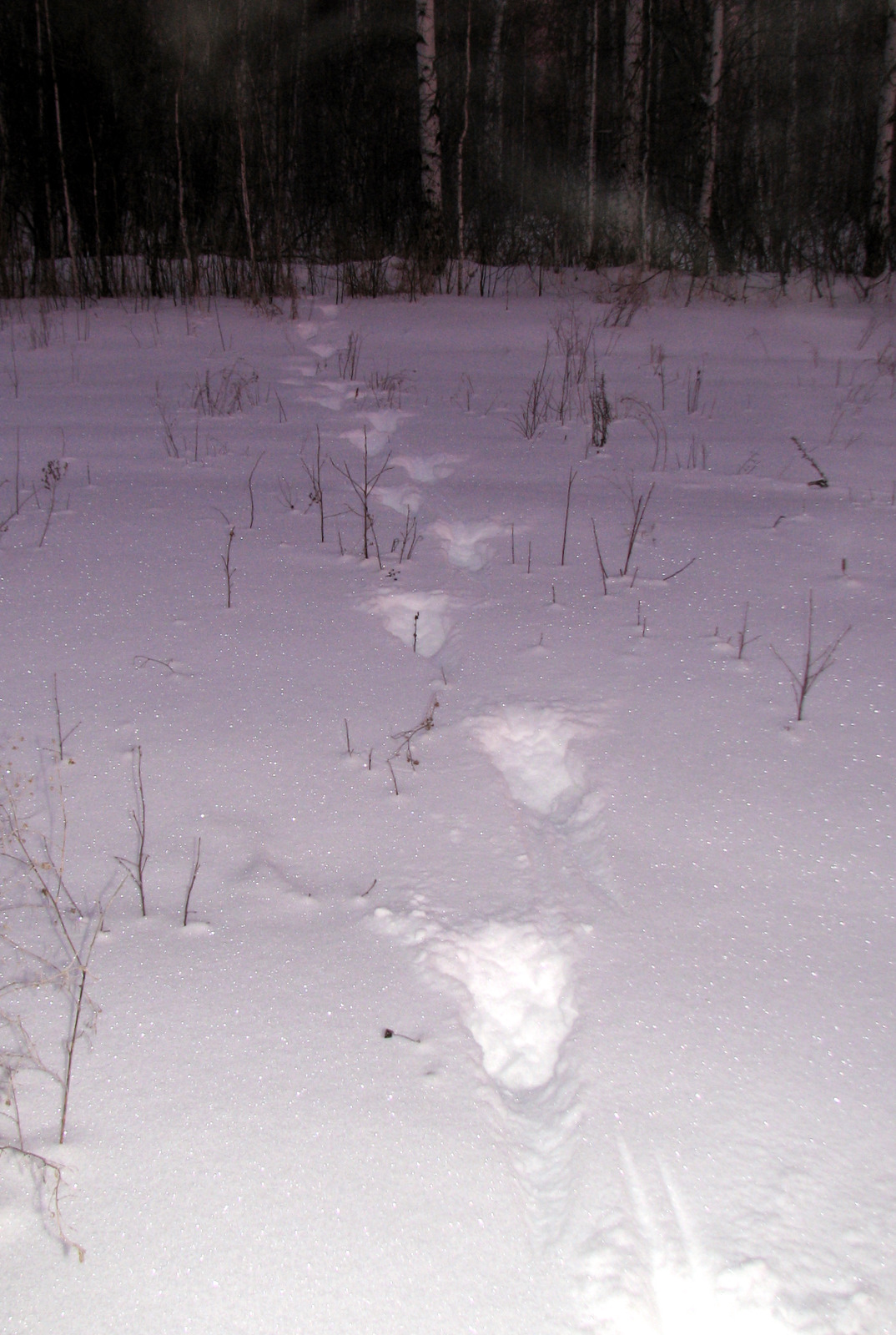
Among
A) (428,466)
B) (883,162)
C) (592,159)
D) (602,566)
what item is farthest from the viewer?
(592,159)

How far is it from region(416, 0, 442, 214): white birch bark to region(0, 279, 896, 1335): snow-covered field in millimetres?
5915

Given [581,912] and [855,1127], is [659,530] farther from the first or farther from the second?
[855,1127]

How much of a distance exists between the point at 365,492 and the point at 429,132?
21.2ft

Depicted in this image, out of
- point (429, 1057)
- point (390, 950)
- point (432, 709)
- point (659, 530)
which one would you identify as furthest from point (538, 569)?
point (429, 1057)

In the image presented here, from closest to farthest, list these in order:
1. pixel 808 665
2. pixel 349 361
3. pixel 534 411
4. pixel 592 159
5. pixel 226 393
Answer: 1. pixel 808 665
2. pixel 534 411
3. pixel 226 393
4. pixel 349 361
5. pixel 592 159

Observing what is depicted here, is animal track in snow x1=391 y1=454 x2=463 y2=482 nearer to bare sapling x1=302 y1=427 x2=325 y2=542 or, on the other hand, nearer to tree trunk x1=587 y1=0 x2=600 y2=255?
bare sapling x1=302 y1=427 x2=325 y2=542

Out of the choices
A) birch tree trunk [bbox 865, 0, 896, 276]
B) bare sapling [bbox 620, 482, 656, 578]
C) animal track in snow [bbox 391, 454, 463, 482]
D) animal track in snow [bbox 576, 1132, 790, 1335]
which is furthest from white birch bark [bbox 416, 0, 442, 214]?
animal track in snow [bbox 576, 1132, 790, 1335]

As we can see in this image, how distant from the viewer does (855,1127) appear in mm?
959

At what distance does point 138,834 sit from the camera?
1395 millimetres

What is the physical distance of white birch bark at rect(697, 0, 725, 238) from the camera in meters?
7.31

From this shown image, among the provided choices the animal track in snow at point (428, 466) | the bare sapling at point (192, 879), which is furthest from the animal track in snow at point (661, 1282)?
the animal track in snow at point (428, 466)

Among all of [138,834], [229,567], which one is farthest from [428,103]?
[138,834]

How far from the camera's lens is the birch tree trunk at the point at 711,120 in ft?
23.9

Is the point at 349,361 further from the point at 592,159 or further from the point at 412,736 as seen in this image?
the point at 592,159
